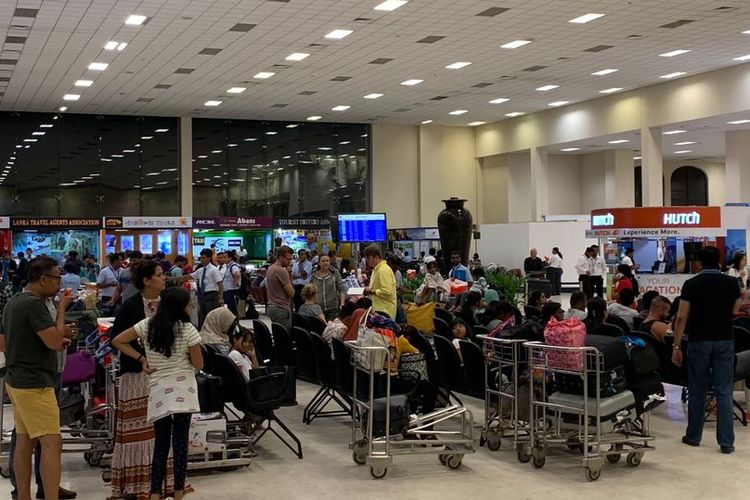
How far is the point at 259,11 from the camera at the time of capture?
14812mm

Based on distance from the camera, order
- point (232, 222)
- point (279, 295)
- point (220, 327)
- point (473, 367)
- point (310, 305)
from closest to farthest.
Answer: point (473, 367), point (220, 327), point (310, 305), point (279, 295), point (232, 222)

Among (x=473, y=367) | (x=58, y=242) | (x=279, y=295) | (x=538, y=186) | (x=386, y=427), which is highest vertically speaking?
(x=538, y=186)

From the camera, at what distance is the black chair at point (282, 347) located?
30.1 feet

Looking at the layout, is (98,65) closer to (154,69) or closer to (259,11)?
(154,69)

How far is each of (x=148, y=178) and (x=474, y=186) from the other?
10921 millimetres

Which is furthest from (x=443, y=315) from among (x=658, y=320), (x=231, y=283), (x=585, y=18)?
(x=585, y=18)

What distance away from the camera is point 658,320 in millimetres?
8383

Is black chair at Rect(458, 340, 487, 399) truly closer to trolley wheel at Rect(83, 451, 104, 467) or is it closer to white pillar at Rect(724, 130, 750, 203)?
trolley wheel at Rect(83, 451, 104, 467)

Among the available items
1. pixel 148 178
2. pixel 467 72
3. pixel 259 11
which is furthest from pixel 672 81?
pixel 148 178

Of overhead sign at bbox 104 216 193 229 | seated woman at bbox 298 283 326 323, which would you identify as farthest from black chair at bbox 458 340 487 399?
overhead sign at bbox 104 216 193 229

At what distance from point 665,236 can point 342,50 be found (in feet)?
22.6

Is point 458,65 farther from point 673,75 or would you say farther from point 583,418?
point 583,418

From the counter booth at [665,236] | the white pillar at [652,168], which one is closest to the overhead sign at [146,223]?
the white pillar at [652,168]

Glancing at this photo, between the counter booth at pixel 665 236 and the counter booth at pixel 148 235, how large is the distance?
12.8 metres
